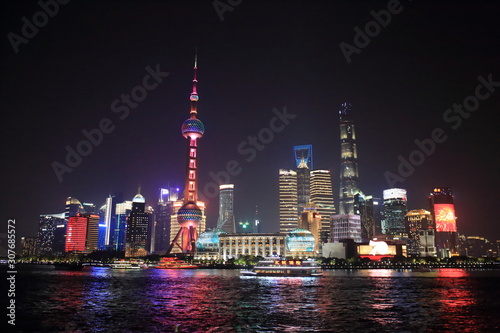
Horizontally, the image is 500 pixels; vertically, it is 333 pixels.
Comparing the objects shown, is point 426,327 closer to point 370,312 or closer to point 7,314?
point 370,312

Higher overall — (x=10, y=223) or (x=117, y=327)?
(x=10, y=223)

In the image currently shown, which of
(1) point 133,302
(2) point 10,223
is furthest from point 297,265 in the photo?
(2) point 10,223

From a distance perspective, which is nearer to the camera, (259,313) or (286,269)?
(259,313)

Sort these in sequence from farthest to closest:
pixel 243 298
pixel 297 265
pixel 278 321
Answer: pixel 297 265 → pixel 243 298 → pixel 278 321

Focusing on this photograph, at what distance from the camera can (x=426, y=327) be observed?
146 ft

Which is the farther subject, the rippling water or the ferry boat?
the ferry boat

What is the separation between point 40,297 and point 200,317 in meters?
38.5

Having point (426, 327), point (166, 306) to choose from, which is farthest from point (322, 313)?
point (166, 306)

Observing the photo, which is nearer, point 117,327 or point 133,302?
point 117,327

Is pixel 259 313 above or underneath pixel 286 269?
underneath

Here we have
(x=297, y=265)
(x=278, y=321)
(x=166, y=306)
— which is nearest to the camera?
(x=278, y=321)

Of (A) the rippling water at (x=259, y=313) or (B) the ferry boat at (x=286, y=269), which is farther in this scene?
(B) the ferry boat at (x=286, y=269)

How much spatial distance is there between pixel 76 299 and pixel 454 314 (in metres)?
56.6

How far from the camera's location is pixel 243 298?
69188 mm
